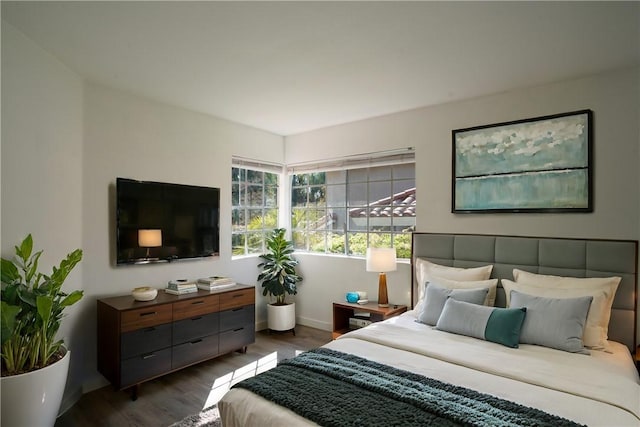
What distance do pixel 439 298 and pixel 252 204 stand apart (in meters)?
2.62

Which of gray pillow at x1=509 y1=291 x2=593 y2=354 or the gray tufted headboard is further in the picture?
the gray tufted headboard

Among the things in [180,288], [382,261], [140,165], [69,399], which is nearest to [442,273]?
[382,261]

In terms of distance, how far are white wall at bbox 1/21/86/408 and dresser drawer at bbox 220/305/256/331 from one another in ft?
3.82

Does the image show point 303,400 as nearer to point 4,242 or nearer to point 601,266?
point 4,242

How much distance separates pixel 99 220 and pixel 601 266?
160 inches

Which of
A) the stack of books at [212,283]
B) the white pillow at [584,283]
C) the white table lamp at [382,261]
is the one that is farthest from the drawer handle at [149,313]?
the white pillow at [584,283]

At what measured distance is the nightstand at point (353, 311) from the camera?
139 inches

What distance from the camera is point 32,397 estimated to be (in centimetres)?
193

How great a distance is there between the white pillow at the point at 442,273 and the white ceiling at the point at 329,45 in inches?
63.0

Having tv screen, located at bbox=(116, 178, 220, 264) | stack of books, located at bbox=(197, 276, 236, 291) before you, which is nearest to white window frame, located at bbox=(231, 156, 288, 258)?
tv screen, located at bbox=(116, 178, 220, 264)

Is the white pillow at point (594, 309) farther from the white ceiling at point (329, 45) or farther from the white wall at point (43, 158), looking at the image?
the white wall at point (43, 158)

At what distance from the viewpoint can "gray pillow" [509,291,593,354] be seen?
2.28 meters

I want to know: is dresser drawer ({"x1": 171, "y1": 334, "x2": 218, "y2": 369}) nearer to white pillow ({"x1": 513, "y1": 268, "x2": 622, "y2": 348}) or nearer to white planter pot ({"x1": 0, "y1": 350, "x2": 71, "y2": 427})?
white planter pot ({"x1": 0, "y1": 350, "x2": 71, "y2": 427})

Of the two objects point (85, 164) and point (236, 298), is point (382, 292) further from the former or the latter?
point (85, 164)
